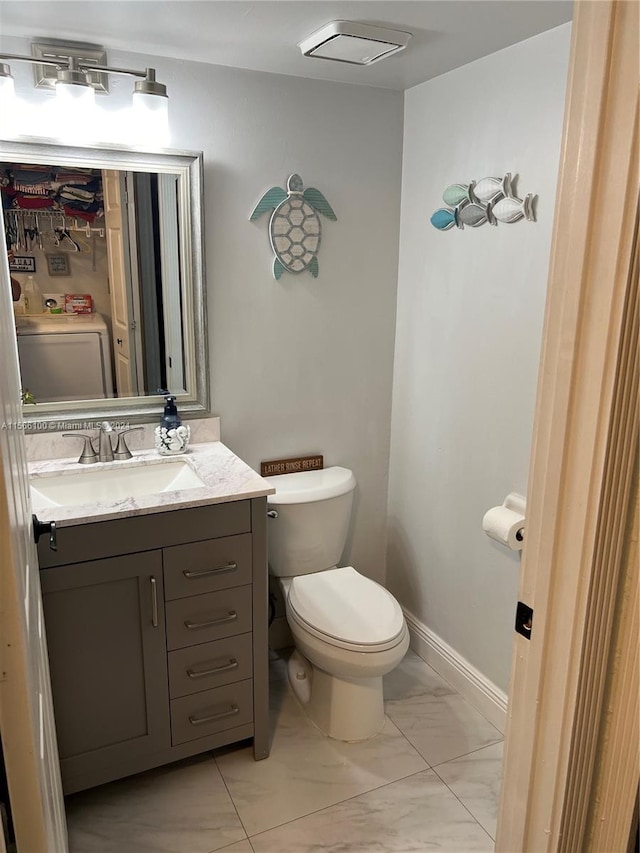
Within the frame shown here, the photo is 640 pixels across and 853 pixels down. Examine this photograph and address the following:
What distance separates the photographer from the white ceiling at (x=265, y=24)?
1621mm

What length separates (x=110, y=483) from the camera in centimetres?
209

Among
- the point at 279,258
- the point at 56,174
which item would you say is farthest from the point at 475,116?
the point at 56,174

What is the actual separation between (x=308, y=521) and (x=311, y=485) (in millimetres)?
131

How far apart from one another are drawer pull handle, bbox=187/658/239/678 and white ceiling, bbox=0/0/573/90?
1.74 m

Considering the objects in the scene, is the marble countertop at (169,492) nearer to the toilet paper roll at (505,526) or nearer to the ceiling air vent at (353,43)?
the toilet paper roll at (505,526)

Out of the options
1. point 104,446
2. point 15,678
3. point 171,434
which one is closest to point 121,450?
point 104,446

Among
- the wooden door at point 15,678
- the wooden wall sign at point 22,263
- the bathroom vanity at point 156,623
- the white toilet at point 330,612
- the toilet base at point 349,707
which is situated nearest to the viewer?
the wooden door at point 15,678

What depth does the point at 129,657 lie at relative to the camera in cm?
184

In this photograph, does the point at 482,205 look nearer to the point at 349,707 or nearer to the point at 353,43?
the point at 353,43

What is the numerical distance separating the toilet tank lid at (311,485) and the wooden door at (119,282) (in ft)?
1.95

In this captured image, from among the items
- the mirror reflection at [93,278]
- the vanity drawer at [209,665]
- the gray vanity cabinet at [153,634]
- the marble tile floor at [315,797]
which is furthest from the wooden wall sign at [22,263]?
the marble tile floor at [315,797]

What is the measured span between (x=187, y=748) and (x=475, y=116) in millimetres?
2101

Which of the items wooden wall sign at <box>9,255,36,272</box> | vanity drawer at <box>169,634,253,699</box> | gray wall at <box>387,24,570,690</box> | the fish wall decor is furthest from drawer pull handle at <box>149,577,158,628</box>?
the fish wall decor

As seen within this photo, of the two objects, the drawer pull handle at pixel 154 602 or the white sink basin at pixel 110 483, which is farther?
the white sink basin at pixel 110 483
